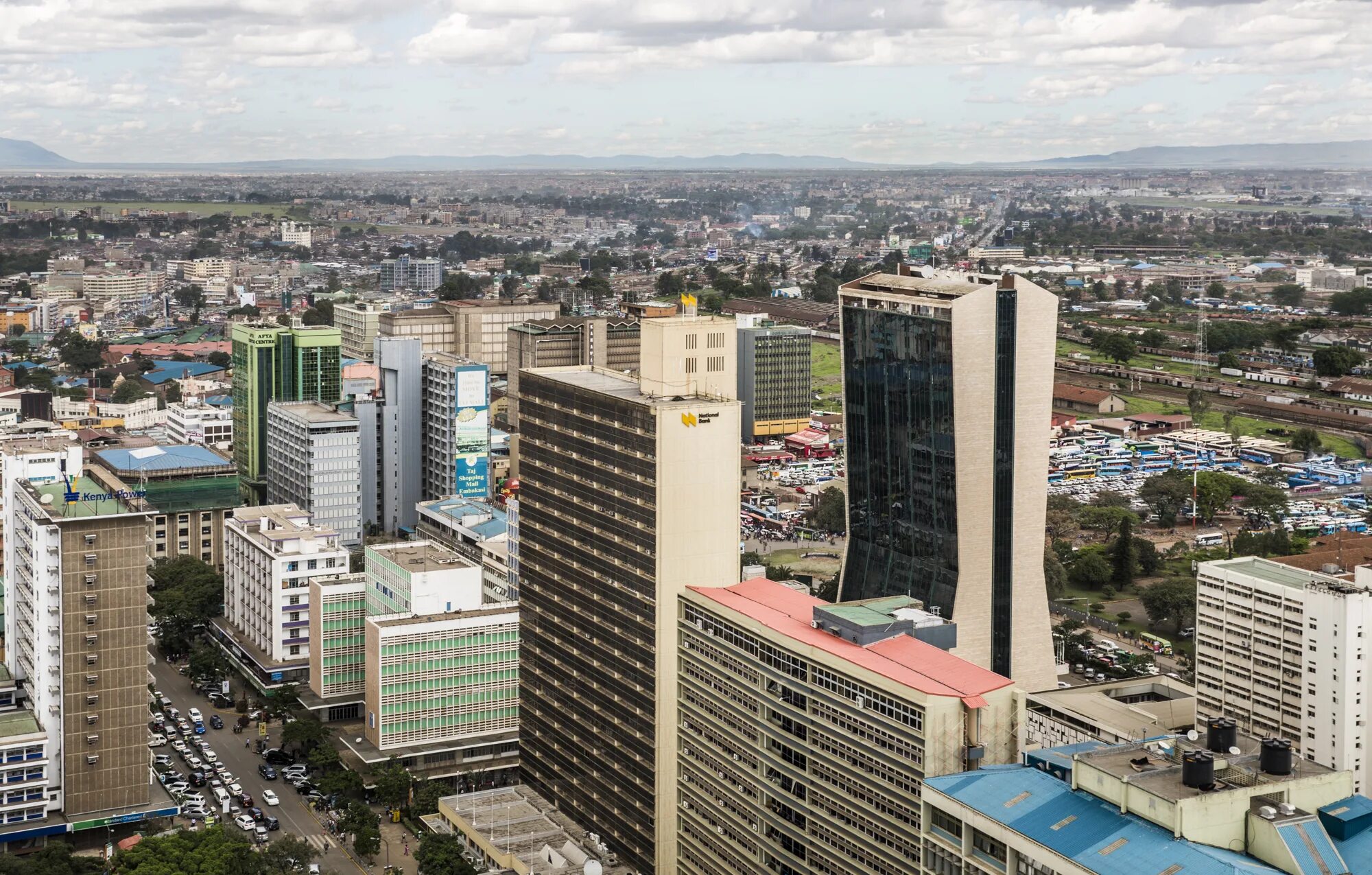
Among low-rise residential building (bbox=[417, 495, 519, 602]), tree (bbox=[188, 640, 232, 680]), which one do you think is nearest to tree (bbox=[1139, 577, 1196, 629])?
low-rise residential building (bbox=[417, 495, 519, 602])

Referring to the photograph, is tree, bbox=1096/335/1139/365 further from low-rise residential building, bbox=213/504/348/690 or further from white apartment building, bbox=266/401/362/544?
low-rise residential building, bbox=213/504/348/690

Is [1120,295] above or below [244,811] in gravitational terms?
above

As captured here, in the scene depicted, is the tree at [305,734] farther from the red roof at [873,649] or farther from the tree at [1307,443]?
the tree at [1307,443]

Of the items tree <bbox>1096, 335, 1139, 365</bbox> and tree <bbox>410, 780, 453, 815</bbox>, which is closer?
tree <bbox>410, 780, 453, 815</bbox>

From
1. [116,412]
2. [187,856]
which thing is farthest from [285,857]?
[116,412]

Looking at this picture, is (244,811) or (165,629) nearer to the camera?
(244,811)

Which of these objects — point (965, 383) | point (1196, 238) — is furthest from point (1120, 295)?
point (965, 383)

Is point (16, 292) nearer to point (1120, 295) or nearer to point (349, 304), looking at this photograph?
point (349, 304)
